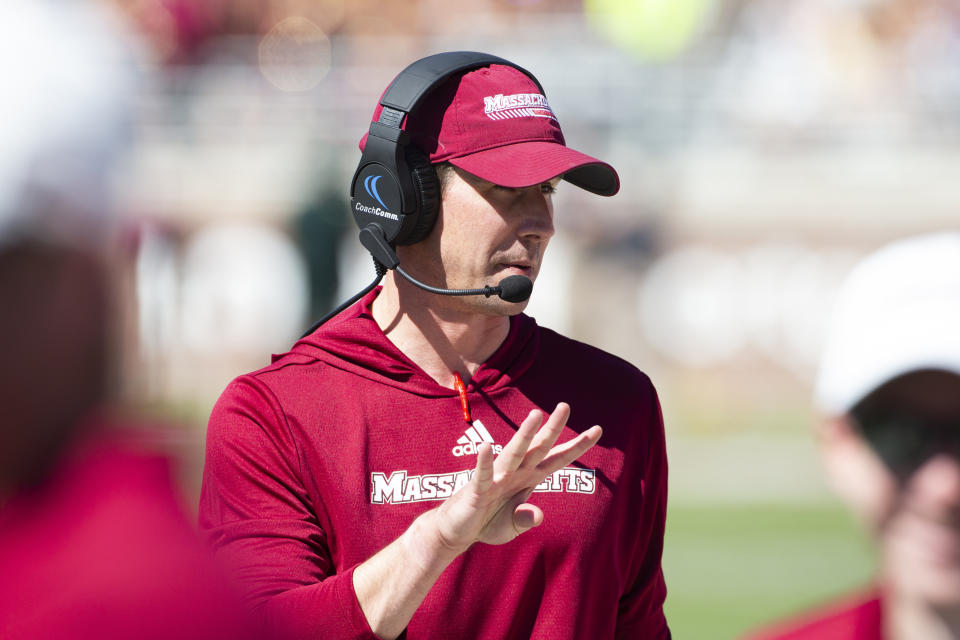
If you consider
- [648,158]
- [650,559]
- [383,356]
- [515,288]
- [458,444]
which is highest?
[648,158]

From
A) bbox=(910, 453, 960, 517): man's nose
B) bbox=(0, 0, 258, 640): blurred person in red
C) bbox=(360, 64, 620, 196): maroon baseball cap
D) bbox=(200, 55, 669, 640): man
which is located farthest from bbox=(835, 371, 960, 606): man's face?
bbox=(360, 64, 620, 196): maroon baseball cap

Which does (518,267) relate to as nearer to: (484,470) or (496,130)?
(496,130)

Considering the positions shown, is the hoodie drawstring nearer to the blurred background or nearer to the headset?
the headset

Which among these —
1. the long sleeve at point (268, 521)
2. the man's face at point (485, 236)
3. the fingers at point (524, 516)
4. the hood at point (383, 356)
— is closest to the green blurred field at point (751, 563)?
the hood at point (383, 356)

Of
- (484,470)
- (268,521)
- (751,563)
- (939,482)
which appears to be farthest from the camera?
(751,563)

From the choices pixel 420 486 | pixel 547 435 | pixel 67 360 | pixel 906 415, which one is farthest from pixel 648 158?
pixel 67 360

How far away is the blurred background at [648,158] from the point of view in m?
14.8

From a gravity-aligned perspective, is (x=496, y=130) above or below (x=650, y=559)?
above

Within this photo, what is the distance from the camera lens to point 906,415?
1244 mm

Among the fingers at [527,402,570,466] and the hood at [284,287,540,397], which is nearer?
the fingers at [527,402,570,466]

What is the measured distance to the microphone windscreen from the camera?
226cm

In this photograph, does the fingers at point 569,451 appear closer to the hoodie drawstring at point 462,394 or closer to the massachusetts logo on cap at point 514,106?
the hoodie drawstring at point 462,394

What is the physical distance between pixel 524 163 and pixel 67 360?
1.40 m

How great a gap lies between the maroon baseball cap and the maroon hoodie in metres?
0.36
